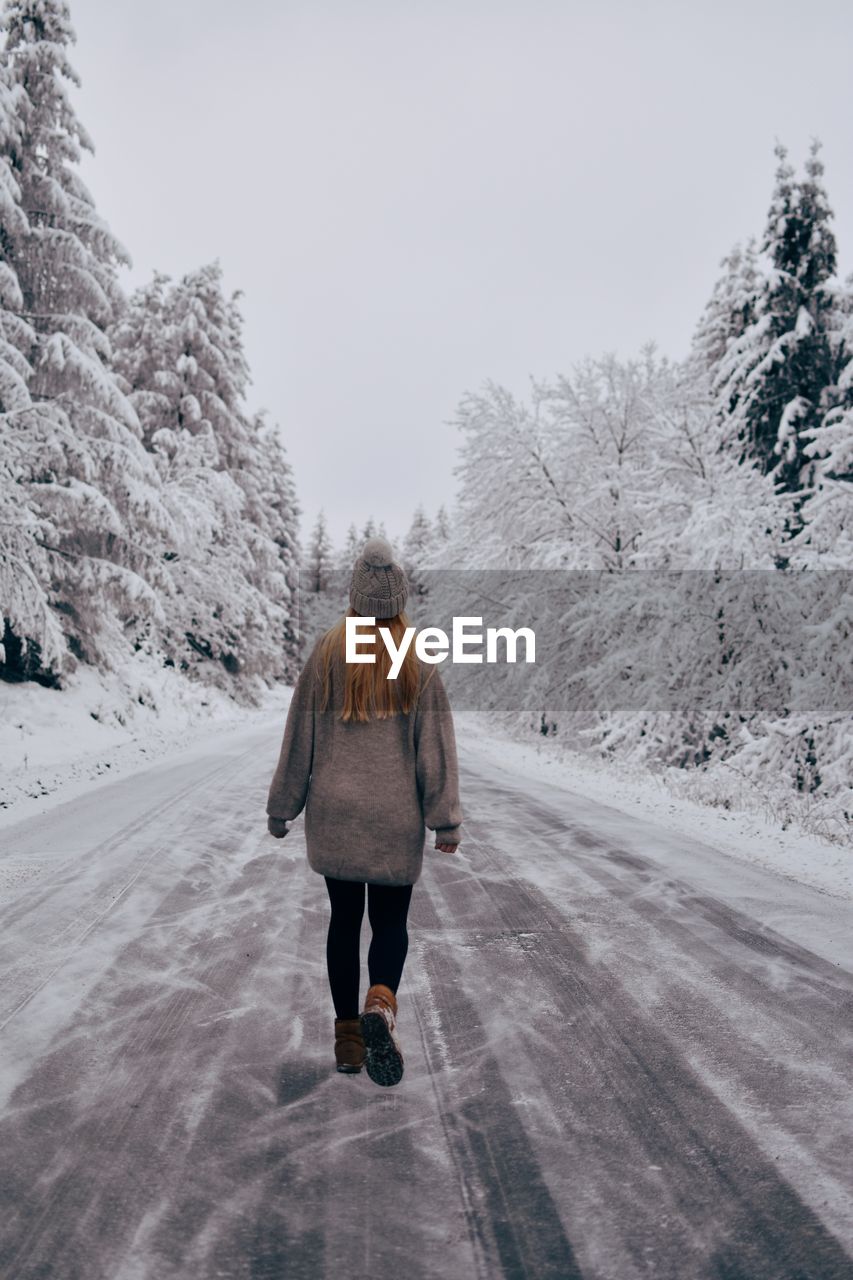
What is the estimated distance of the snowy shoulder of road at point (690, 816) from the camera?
24.0 feet

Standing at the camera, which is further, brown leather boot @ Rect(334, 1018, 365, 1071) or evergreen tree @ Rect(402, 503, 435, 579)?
evergreen tree @ Rect(402, 503, 435, 579)

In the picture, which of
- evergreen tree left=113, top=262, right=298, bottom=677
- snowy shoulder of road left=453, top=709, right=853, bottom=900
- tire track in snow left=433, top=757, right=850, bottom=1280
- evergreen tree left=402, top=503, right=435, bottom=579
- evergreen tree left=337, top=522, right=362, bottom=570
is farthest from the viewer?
evergreen tree left=337, top=522, right=362, bottom=570

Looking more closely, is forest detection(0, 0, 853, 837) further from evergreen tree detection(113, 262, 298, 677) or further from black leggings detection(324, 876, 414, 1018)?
black leggings detection(324, 876, 414, 1018)

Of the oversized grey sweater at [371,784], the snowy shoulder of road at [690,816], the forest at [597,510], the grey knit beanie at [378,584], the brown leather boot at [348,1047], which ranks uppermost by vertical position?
the forest at [597,510]

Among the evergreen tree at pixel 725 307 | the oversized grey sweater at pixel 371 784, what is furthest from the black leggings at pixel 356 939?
the evergreen tree at pixel 725 307

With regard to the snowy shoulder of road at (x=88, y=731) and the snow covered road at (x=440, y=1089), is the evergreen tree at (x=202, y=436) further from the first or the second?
the snow covered road at (x=440, y=1089)

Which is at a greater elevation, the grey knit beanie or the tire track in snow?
the grey knit beanie

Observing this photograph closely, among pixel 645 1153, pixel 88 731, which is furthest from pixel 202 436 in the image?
pixel 645 1153

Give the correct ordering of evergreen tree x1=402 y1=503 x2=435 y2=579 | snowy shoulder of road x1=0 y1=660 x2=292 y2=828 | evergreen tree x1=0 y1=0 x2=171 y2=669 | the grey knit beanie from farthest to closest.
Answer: evergreen tree x1=402 y1=503 x2=435 y2=579
evergreen tree x1=0 y1=0 x2=171 y2=669
snowy shoulder of road x1=0 y1=660 x2=292 y2=828
the grey knit beanie

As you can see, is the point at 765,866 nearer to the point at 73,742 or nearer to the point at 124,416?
the point at 73,742

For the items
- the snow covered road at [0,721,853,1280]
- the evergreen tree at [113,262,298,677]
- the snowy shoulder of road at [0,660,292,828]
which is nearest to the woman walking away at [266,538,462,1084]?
the snow covered road at [0,721,853,1280]

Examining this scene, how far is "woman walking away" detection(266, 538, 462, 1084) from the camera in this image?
3.45 m

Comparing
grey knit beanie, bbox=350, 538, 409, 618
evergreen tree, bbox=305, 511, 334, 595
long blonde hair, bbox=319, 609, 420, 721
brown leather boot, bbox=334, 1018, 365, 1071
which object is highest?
evergreen tree, bbox=305, 511, 334, 595

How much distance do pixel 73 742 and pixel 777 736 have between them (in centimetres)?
1188
